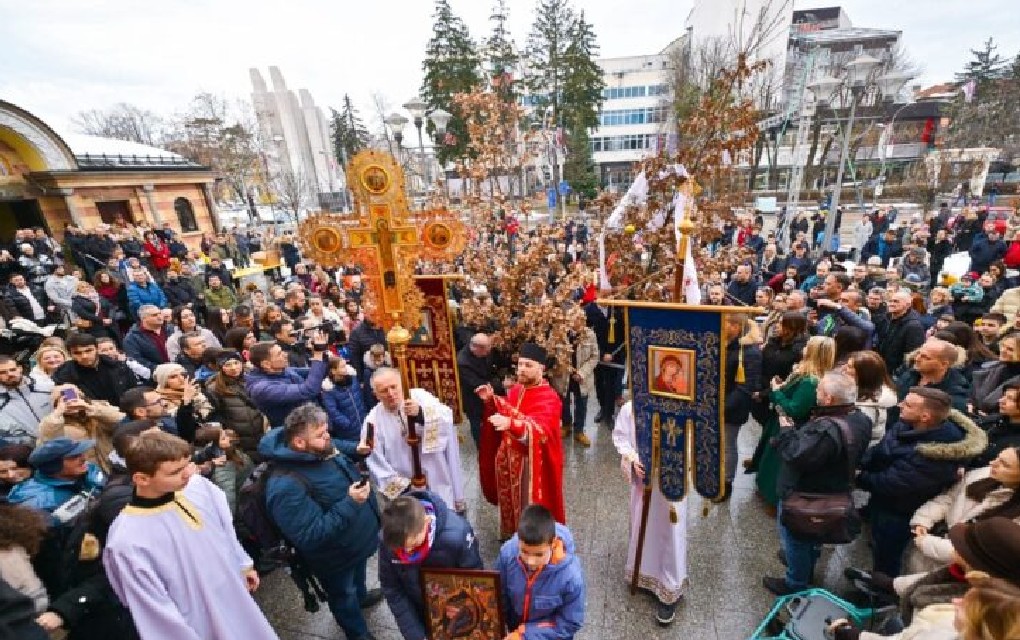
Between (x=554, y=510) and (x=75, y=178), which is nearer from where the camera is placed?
(x=554, y=510)

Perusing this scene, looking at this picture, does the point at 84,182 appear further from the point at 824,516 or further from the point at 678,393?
the point at 824,516

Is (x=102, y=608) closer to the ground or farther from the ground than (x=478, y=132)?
closer to the ground

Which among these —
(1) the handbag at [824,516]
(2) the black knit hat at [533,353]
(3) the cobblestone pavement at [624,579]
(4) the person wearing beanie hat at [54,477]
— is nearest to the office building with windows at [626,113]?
(3) the cobblestone pavement at [624,579]

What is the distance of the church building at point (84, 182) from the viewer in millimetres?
16219

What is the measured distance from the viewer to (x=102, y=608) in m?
2.92

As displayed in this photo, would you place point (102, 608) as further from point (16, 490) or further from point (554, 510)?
point (554, 510)

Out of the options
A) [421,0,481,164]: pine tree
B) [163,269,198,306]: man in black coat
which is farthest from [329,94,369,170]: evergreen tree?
[163,269,198,306]: man in black coat

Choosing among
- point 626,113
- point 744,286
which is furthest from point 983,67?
point 744,286

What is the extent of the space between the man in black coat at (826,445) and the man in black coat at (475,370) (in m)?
3.12

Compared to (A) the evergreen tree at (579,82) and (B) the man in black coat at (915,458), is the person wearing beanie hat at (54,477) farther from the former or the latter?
(A) the evergreen tree at (579,82)

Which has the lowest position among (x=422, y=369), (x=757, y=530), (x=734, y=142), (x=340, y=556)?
(x=757, y=530)

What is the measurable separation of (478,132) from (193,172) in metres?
20.9

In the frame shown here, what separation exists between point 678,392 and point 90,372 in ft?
19.5

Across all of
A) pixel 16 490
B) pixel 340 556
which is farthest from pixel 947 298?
pixel 16 490
